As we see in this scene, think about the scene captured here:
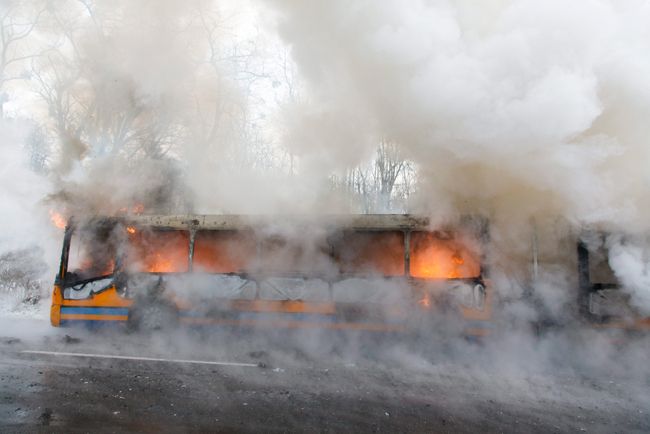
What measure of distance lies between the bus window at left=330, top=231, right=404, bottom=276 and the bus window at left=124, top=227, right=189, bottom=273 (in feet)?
10.8

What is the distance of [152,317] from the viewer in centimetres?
743

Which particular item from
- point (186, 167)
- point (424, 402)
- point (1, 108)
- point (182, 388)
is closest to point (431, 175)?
point (424, 402)

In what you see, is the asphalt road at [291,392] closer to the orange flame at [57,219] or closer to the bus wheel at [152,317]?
the bus wheel at [152,317]

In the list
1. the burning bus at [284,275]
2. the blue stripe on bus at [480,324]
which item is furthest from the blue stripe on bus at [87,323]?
the blue stripe on bus at [480,324]

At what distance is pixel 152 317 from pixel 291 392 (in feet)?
12.0

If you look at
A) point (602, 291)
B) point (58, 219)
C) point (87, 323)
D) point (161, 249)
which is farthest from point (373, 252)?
point (58, 219)

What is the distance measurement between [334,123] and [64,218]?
534 cm

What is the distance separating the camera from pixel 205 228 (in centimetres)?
778

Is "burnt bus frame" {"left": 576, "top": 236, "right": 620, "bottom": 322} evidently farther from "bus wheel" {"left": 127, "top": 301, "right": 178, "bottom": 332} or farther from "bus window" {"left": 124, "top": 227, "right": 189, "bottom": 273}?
"bus window" {"left": 124, "top": 227, "right": 189, "bottom": 273}

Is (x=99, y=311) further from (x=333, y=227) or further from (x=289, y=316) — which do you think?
(x=333, y=227)

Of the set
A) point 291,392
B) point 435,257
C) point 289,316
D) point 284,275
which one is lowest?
point 291,392

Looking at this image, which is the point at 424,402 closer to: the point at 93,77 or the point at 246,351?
the point at 246,351

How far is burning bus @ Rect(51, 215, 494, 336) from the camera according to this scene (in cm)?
664

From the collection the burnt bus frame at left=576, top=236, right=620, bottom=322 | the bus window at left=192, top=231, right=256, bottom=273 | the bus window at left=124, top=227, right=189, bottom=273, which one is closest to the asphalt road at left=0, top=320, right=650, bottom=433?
the burnt bus frame at left=576, top=236, right=620, bottom=322
